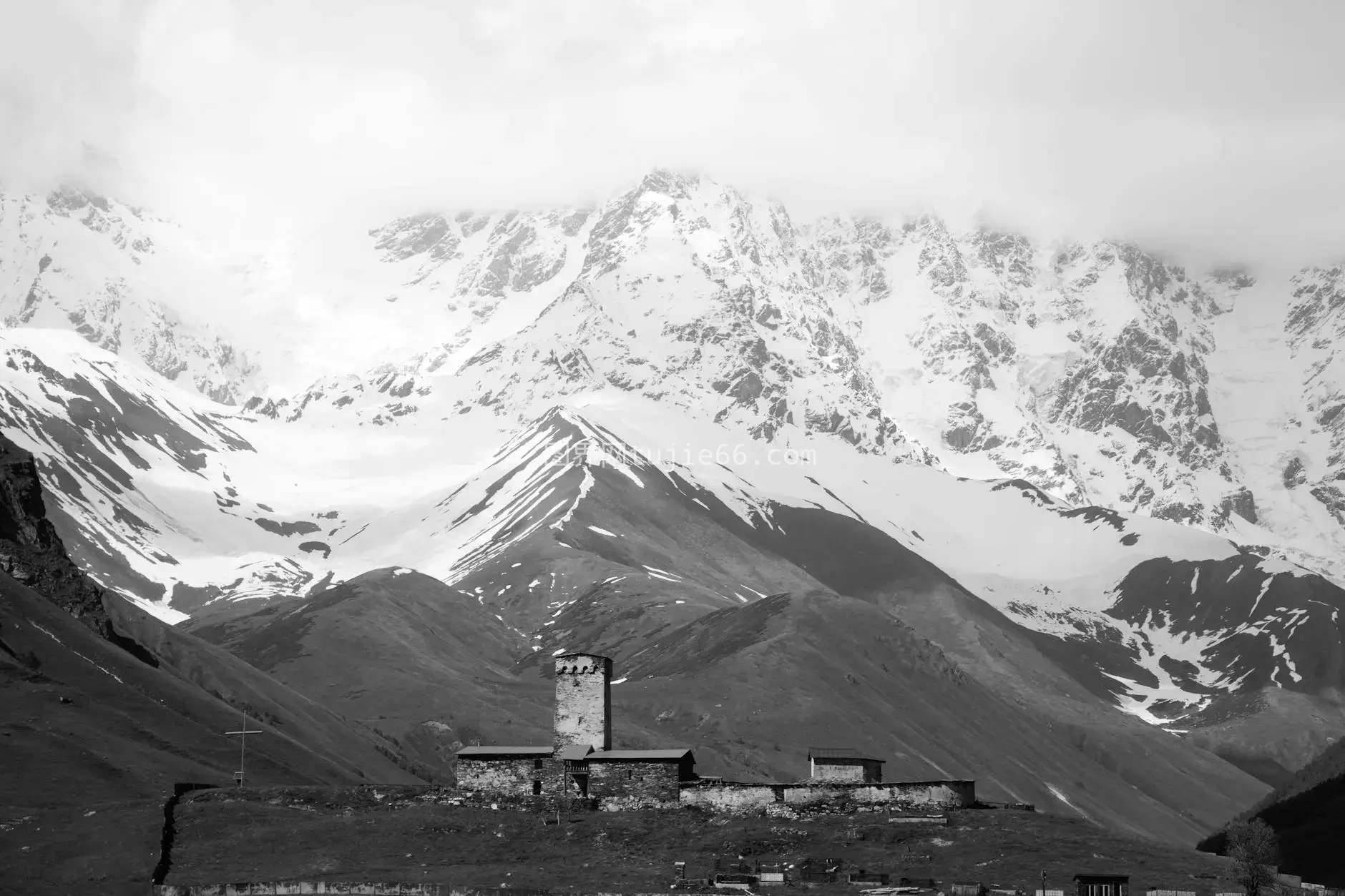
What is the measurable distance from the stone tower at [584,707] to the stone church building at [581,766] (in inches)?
1.7

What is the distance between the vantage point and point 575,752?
115m

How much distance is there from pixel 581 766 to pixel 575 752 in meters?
3.54

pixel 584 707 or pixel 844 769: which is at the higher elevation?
pixel 584 707

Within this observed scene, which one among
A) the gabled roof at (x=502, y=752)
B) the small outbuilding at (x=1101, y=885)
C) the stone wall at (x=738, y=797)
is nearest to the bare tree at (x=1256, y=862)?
the small outbuilding at (x=1101, y=885)

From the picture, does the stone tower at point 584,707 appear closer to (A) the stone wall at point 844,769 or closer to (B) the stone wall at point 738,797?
(B) the stone wall at point 738,797

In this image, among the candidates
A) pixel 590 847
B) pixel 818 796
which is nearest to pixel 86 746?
pixel 590 847

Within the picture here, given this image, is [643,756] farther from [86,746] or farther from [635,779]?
[86,746]

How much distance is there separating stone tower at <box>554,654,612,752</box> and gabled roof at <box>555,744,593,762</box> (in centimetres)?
63

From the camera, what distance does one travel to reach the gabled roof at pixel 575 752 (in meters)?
113

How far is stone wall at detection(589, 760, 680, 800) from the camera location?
360 feet

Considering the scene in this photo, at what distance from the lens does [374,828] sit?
4090 inches

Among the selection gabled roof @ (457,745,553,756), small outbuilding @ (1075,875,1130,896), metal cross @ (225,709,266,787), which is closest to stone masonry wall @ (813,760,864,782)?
gabled roof @ (457,745,553,756)

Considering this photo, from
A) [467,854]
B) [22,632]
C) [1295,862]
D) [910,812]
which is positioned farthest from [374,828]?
[1295,862]

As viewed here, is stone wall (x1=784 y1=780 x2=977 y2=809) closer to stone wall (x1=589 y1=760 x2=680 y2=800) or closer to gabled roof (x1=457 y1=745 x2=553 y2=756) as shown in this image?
stone wall (x1=589 y1=760 x2=680 y2=800)
